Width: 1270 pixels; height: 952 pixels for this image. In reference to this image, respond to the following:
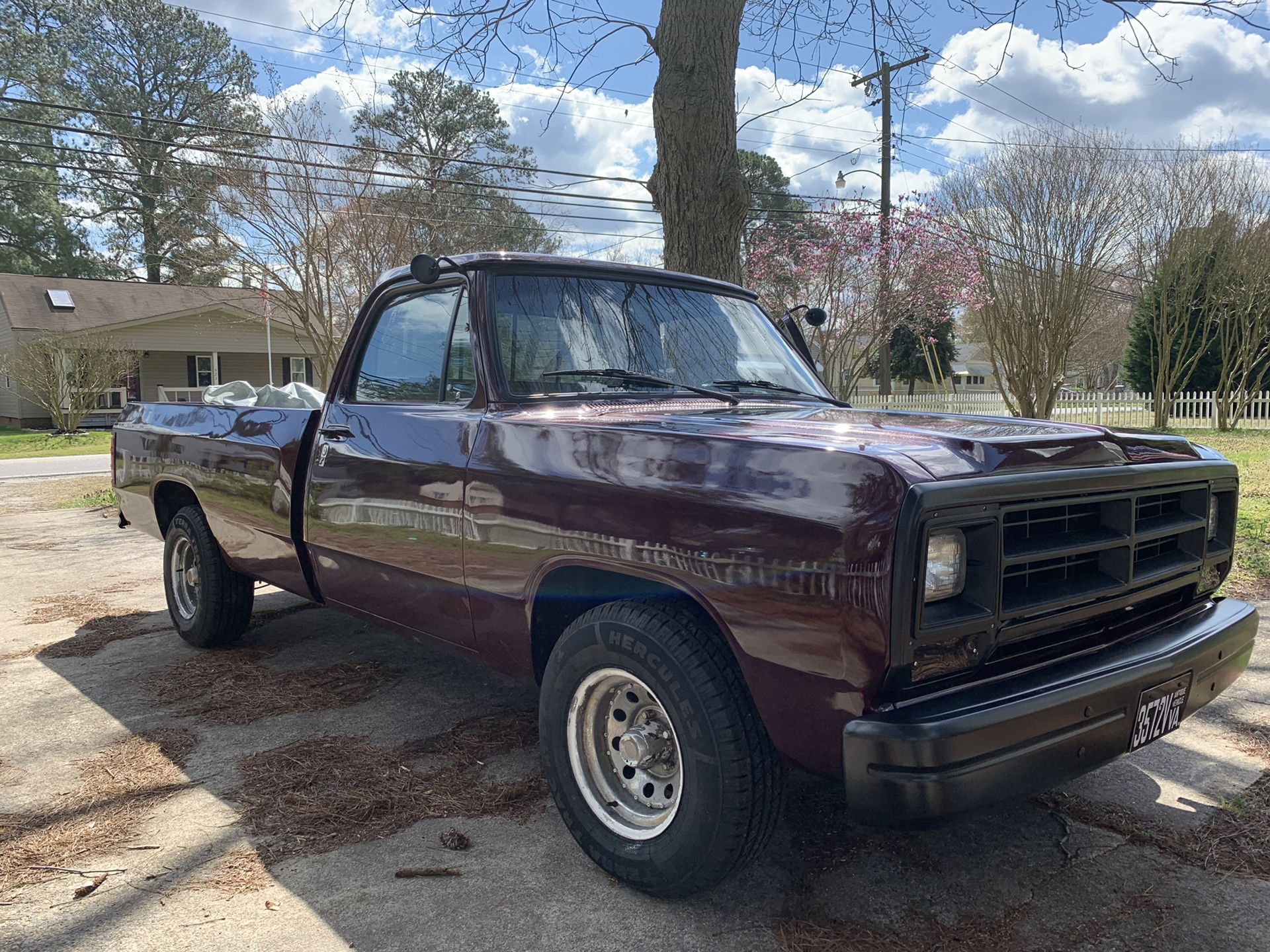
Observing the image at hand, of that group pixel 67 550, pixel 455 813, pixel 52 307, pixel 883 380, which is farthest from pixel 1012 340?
pixel 52 307

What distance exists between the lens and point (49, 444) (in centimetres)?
2230

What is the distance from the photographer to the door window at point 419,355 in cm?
354

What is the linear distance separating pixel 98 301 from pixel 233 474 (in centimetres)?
3288

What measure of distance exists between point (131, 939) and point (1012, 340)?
68.9 ft

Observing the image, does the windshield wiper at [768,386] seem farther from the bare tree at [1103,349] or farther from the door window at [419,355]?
the bare tree at [1103,349]

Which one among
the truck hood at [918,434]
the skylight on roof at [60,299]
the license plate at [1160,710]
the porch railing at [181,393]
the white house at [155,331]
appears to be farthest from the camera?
the skylight on roof at [60,299]

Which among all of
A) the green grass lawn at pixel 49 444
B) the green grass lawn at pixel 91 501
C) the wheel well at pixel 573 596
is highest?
the wheel well at pixel 573 596

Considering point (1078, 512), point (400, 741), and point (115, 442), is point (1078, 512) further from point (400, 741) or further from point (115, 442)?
point (115, 442)

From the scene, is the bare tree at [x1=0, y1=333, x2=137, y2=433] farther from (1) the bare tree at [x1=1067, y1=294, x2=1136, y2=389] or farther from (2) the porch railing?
(1) the bare tree at [x1=1067, y1=294, x2=1136, y2=389]

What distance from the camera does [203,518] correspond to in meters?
5.02

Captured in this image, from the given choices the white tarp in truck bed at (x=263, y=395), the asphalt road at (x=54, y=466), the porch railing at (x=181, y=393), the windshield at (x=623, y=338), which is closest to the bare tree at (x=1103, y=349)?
the porch railing at (x=181, y=393)

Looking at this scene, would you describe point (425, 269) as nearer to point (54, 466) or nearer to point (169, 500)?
point (169, 500)

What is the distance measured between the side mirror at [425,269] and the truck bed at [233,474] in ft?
3.13

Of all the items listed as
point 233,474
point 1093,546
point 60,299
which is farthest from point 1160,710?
point 60,299
